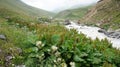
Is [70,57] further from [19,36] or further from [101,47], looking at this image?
[19,36]

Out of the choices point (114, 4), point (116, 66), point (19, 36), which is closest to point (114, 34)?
point (19, 36)

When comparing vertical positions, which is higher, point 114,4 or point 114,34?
point 114,4

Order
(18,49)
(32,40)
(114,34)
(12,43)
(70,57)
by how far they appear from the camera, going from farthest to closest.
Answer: (114,34) < (12,43) < (18,49) < (32,40) < (70,57)

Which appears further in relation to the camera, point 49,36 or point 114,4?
point 114,4

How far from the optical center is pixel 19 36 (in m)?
14.5

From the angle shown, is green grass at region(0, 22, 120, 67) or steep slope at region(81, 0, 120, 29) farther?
steep slope at region(81, 0, 120, 29)

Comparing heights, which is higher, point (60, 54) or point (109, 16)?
point (109, 16)

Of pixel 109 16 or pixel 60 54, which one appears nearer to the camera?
pixel 60 54

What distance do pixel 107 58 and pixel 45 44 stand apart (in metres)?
2.66

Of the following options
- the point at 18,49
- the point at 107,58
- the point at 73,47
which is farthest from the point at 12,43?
the point at 107,58

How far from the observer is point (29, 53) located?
10008mm

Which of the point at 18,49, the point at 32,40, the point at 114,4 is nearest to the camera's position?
the point at 32,40

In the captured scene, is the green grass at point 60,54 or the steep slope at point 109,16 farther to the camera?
the steep slope at point 109,16

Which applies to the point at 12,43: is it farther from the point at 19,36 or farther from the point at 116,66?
the point at 116,66
